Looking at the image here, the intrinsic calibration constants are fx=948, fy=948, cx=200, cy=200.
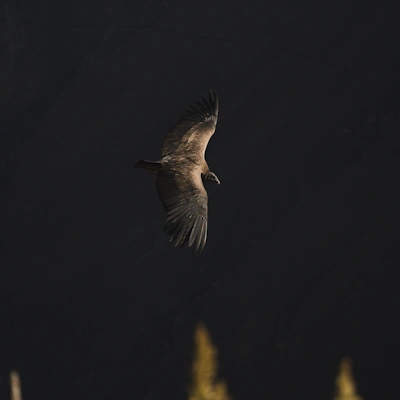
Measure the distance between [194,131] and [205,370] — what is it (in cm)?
2269

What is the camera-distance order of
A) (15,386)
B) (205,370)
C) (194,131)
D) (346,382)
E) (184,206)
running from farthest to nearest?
(15,386) → (205,370) → (346,382) → (194,131) → (184,206)

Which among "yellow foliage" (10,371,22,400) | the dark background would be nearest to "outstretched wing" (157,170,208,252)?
the dark background

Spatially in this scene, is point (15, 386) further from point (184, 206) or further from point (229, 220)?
point (184, 206)

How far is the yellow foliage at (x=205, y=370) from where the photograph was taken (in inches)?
1677

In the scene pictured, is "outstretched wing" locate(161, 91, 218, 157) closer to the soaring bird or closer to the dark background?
the soaring bird

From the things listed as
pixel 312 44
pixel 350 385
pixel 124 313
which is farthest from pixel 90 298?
pixel 312 44

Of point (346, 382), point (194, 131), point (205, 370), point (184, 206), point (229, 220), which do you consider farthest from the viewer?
point (229, 220)

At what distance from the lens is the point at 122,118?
166 ft

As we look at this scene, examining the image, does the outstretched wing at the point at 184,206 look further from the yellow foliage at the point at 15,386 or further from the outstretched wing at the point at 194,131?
the yellow foliage at the point at 15,386

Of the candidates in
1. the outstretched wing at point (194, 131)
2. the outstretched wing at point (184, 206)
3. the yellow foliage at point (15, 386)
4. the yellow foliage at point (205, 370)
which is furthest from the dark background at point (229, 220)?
the outstretched wing at point (184, 206)

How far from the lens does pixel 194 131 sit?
2341 cm

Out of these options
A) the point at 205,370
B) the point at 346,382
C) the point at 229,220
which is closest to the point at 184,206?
the point at 346,382

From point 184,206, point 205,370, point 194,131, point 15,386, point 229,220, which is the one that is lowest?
point 15,386

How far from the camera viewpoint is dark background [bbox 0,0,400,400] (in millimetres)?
43531
